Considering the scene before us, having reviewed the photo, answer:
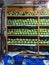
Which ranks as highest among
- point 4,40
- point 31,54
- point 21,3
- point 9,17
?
point 21,3

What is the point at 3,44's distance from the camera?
7633 millimetres

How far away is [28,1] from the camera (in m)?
7.39

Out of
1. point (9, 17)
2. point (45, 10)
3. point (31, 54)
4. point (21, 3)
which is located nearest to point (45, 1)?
point (45, 10)

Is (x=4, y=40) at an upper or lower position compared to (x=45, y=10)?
lower

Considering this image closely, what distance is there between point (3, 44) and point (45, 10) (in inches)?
76.2

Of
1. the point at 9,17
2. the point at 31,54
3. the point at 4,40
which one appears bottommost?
the point at 31,54

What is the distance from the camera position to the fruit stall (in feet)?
23.7

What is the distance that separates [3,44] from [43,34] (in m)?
1.51

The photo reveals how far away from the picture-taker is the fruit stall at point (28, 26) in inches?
285

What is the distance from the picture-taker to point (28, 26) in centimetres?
741

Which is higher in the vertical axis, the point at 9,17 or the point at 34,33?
the point at 9,17

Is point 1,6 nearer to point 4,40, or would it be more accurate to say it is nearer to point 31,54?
point 4,40

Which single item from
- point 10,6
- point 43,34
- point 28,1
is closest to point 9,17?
point 10,6

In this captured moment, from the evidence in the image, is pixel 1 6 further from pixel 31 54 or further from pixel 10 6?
pixel 31 54
